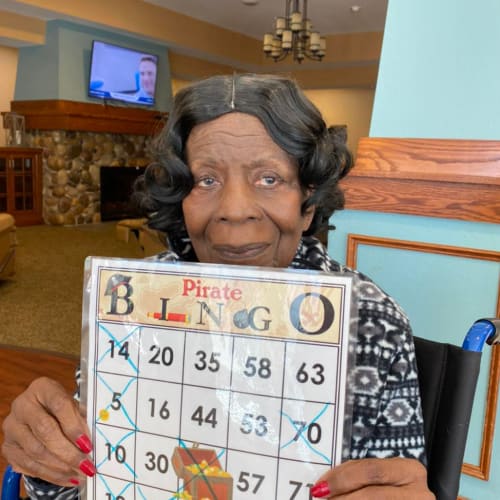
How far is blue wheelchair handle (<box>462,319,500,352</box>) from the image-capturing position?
69 centimetres

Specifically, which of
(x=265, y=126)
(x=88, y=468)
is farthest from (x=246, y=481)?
(x=265, y=126)

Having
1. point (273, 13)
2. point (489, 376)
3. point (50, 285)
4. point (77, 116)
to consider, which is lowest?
point (50, 285)

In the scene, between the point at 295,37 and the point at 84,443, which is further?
the point at 295,37

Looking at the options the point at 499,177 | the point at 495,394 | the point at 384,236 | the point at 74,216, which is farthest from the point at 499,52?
the point at 74,216

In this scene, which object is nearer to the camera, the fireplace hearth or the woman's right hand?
the woman's right hand

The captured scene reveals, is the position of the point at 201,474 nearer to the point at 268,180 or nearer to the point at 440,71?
the point at 268,180

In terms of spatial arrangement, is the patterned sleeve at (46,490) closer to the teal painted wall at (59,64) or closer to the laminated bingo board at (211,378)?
the laminated bingo board at (211,378)

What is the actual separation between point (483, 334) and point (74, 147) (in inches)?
306

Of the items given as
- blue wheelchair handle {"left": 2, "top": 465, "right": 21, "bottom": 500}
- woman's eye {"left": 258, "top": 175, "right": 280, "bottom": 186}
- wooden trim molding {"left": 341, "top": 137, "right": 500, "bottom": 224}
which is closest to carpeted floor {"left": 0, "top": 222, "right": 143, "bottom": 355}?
wooden trim molding {"left": 341, "top": 137, "right": 500, "bottom": 224}

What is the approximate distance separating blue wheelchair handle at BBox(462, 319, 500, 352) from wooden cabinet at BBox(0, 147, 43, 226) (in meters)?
7.58

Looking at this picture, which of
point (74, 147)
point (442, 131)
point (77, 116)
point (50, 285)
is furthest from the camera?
point (74, 147)

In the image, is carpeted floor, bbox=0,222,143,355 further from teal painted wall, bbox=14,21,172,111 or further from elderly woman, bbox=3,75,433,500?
elderly woman, bbox=3,75,433,500

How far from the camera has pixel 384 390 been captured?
66cm

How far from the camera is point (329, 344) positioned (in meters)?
0.52
